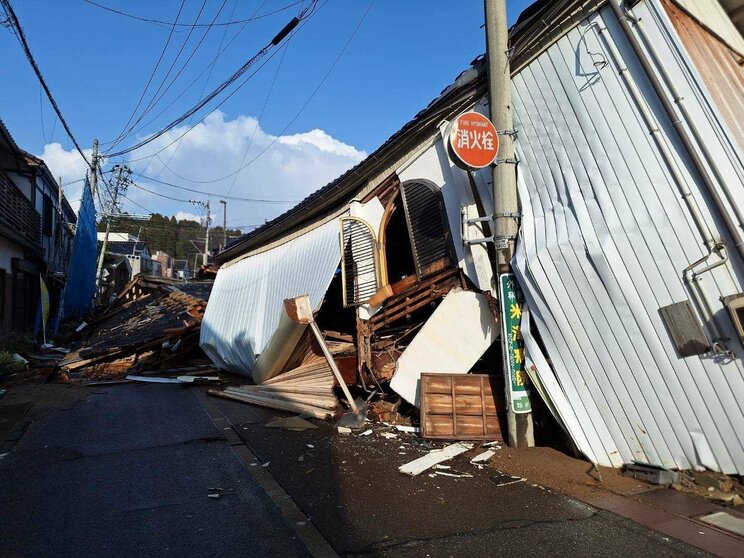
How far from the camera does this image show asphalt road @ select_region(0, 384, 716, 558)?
12.6ft

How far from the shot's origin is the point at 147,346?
14.2 meters

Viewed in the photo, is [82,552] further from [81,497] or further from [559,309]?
[559,309]

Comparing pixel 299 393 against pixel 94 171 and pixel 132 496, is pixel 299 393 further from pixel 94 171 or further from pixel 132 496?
pixel 94 171

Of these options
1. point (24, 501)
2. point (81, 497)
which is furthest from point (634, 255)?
point (24, 501)

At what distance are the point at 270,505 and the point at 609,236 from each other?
14.0 feet

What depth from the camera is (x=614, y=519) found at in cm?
421

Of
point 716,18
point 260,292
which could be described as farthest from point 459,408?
point 260,292

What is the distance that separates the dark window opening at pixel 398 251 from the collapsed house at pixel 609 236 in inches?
79.2

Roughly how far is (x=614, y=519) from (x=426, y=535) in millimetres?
1604

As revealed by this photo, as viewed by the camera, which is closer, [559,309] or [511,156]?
[559,309]

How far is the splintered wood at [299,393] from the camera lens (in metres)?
8.52

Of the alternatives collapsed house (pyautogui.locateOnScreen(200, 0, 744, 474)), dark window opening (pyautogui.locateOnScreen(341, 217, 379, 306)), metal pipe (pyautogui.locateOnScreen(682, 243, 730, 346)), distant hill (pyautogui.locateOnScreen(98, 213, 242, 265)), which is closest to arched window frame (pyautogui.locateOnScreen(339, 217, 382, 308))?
dark window opening (pyautogui.locateOnScreen(341, 217, 379, 306))

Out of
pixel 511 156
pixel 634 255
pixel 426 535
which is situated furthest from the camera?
pixel 511 156

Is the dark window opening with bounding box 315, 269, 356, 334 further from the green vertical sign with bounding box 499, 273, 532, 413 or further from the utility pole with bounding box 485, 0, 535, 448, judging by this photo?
the utility pole with bounding box 485, 0, 535, 448
